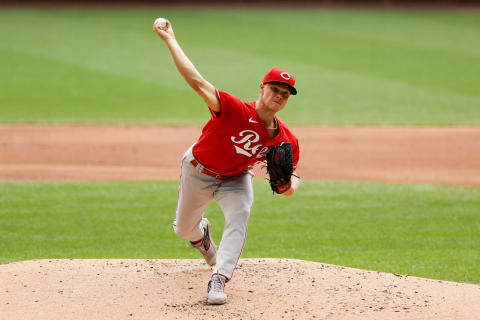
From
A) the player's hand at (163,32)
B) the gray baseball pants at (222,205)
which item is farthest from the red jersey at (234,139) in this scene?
the player's hand at (163,32)

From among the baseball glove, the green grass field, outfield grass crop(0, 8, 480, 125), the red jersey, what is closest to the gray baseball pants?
the red jersey

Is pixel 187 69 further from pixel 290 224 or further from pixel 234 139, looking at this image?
pixel 290 224

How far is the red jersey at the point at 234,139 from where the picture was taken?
5.32m

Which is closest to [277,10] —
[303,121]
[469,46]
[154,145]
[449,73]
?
[469,46]

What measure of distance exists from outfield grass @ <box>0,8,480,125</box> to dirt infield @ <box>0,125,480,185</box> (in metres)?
1.01

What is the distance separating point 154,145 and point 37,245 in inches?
213

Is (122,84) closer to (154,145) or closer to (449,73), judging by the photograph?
(154,145)

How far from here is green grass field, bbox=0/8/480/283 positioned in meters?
7.66

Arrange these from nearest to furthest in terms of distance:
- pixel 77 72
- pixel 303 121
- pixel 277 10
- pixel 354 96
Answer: pixel 303 121 → pixel 354 96 → pixel 77 72 → pixel 277 10

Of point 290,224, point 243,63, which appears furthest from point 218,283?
point 243,63

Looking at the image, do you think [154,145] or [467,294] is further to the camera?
[154,145]

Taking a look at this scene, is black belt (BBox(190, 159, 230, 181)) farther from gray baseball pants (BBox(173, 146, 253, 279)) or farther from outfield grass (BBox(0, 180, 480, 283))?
outfield grass (BBox(0, 180, 480, 283))

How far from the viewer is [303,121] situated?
49.0 ft

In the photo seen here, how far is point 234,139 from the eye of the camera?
5383 mm
